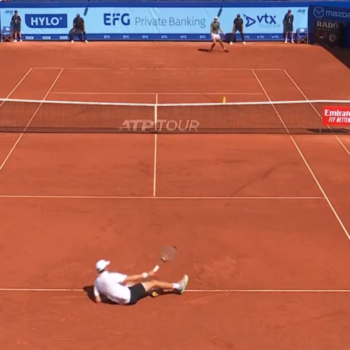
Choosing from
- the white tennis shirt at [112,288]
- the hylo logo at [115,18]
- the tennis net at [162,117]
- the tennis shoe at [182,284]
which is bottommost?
the tennis net at [162,117]

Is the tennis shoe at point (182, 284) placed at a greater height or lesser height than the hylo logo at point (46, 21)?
lesser

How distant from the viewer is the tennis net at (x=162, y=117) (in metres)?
20.8

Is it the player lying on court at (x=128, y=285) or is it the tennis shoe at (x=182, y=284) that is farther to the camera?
the tennis shoe at (x=182, y=284)

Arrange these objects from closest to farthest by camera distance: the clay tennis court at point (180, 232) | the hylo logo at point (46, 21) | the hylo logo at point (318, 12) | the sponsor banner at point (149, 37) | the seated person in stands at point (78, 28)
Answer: the clay tennis court at point (180, 232) < the seated person in stands at point (78, 28) < the hylo logo at point (318, 12) < the hylo logo at point (46, 21) < the sponsor banner at point (149, 37)

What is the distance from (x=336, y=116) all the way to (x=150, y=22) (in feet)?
56.5

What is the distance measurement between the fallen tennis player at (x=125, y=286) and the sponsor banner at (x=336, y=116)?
1081 centimetres

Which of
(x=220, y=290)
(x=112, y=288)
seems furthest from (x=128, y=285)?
(x=220, y=290)

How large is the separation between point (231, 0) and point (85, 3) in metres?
8.00

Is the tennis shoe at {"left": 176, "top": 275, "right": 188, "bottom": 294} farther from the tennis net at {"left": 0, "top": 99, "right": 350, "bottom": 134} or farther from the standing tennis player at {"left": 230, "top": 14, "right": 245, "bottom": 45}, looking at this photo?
the standing tennis player at {"left": 230, "top": 14, "right": 245, "bottom": 45}

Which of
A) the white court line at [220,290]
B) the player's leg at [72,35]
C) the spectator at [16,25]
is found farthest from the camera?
the player's leg at [72,35]

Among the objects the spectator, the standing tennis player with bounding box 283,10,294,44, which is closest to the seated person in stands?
the spectator

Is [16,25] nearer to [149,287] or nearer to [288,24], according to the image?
[288,24]

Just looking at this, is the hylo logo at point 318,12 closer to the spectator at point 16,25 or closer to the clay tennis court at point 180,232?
the clay tennis court at point 180,232

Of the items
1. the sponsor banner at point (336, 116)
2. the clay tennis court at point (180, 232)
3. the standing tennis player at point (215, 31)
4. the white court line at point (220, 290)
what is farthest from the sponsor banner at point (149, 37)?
the white court line at point (220, 290)
